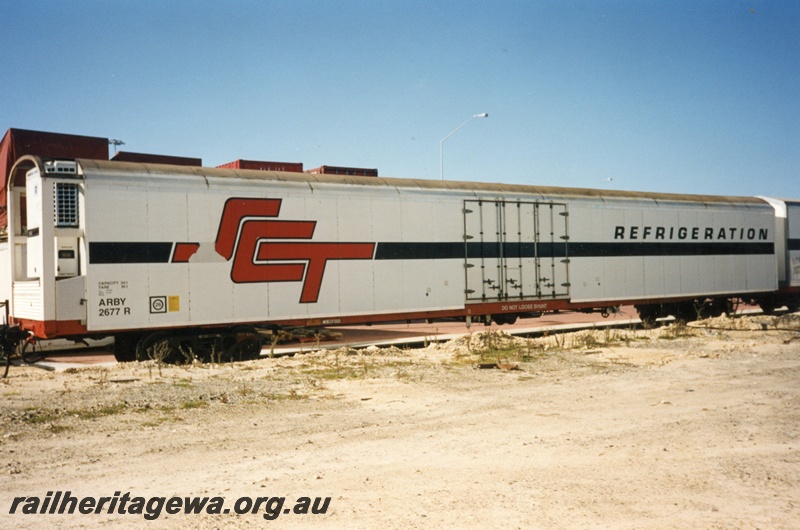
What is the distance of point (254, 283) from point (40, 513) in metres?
8.45

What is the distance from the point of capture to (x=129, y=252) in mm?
12086

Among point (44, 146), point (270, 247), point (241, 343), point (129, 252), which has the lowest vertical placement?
point (241, 343)

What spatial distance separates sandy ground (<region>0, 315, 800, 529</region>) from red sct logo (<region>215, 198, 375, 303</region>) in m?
2.00

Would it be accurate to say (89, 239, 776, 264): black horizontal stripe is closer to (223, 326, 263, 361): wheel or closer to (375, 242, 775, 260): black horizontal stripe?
(375, 242, 775, 260): black horizontal stripe

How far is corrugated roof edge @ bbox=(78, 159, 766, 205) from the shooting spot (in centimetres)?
1241

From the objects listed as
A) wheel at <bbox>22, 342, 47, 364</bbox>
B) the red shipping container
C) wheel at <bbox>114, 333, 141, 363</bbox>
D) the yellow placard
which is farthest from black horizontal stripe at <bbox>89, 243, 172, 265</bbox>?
the red shipping container

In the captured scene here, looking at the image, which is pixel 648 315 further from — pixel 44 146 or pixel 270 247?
pixel 44 146

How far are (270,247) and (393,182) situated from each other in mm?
3406

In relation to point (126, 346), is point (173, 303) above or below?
above

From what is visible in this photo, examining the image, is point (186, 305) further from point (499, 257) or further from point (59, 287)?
point (499, 257)
